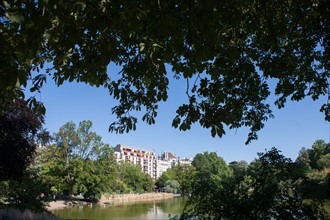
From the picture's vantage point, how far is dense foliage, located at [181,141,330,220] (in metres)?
5.00

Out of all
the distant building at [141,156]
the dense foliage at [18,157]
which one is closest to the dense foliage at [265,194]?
the dense foliage at [18,157]

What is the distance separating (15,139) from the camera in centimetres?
1142

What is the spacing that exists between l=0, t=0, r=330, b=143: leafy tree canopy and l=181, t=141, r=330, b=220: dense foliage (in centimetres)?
123

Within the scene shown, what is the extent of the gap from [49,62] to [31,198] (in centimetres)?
787

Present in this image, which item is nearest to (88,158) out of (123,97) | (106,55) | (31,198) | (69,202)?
(69,202)

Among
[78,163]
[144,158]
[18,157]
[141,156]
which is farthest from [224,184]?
[144,158]

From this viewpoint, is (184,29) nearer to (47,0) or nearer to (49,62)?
(49,62)

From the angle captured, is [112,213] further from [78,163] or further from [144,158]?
[144,158]

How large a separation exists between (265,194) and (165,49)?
310 cm

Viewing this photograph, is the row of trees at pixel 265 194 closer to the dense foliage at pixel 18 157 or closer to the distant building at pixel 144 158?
the dense foliage at pixel 18 157

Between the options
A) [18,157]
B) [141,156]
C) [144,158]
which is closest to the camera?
[18,157]

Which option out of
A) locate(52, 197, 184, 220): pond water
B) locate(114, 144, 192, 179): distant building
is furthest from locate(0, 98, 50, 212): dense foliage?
locate(114, 144, 192, 179): distant building

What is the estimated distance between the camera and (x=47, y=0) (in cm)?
208

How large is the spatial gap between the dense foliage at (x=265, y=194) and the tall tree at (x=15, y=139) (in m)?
8.13
